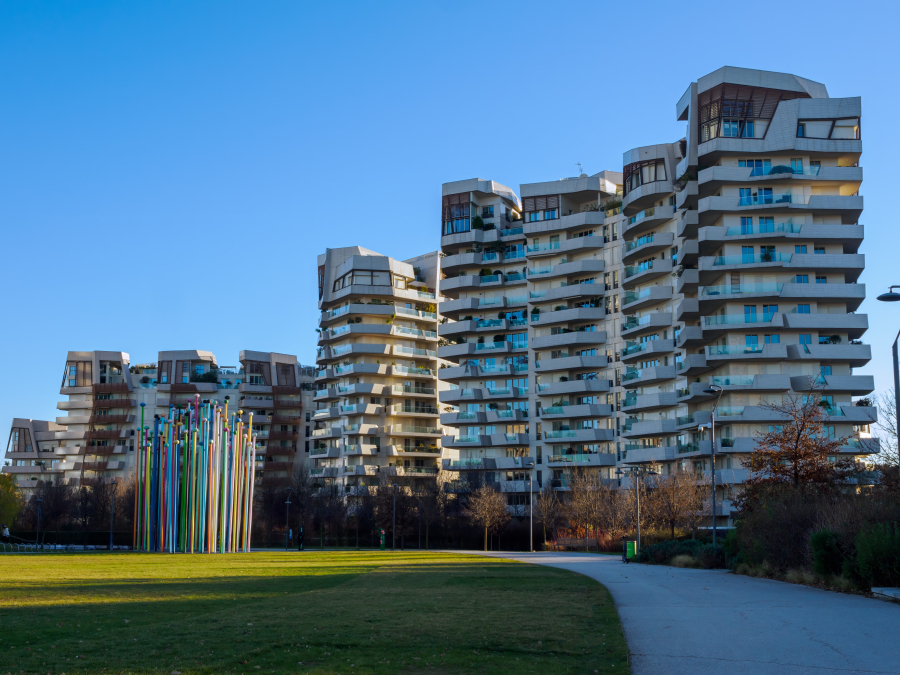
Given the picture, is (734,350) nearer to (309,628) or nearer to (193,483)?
(193,483)

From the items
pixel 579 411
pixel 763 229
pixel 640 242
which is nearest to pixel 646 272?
pixel 640 242

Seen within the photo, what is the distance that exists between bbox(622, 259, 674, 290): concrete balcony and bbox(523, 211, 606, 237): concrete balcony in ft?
31.0

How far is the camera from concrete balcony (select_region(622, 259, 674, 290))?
95.2 meters

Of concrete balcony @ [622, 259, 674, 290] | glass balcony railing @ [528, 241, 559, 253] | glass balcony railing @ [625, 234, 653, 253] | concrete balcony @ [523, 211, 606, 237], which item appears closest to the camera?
concrete balcony @ [622, 259, 674, 290]

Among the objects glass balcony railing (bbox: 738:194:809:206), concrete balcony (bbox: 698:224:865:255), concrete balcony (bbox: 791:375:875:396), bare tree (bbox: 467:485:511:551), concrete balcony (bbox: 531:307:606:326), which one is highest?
glass balcony railing (bbox: 738:194:809:206)

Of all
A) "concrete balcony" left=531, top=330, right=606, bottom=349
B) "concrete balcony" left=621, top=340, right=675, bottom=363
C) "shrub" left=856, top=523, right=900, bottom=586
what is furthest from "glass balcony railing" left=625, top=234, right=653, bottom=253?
"shrub" left=856, top=523, right=900, bottom=586

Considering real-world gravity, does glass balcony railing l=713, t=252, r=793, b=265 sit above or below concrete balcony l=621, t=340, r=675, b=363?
above

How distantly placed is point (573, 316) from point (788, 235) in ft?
97.6

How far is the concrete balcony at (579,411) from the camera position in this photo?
104m

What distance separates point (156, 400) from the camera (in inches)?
5763

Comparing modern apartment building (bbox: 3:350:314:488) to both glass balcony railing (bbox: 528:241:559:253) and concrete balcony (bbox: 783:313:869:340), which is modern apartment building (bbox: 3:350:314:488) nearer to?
glass balcony railing (bbox: 528:241:559:253)

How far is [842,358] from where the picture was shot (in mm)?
81062

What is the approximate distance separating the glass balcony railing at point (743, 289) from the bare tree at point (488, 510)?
3097cm

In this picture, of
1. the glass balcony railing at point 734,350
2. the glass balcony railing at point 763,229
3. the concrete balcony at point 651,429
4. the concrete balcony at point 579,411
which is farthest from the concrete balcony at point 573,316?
the glass balcony railing at point 763,229
